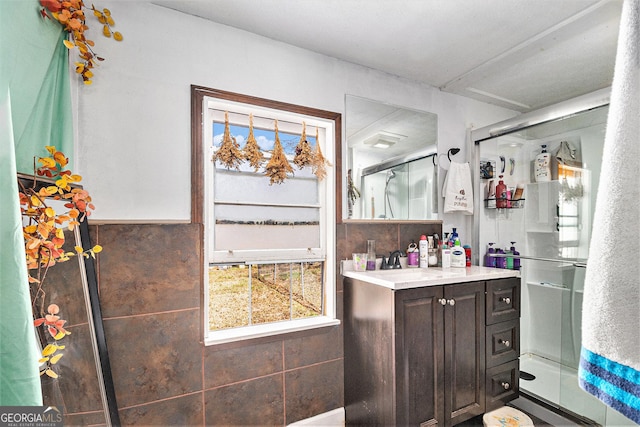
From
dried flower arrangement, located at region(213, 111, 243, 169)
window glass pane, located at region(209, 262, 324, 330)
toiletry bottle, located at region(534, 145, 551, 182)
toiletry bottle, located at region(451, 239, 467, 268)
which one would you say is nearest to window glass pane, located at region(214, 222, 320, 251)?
window glass pane, located at region(209, 262, 324, 330)

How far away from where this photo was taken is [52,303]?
0.98 meters

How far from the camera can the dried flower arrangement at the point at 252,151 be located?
68.0 inches

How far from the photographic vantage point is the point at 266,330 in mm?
1694

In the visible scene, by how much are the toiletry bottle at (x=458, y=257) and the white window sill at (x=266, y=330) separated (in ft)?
3.10

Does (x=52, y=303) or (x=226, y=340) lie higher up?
(x=52, y=303)

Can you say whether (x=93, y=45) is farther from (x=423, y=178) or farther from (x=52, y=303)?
(x=423, y=178)

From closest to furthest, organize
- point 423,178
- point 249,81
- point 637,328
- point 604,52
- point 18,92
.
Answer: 1. point 637,328
2. point 18,92
3. point 249,81
4. point 604,52
5. point 423,178

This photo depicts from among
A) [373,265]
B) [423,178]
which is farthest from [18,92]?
[423,178]

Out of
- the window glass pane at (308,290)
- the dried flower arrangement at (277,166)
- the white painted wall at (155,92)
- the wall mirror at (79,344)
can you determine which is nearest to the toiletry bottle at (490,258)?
the window glass pane at (308,290)

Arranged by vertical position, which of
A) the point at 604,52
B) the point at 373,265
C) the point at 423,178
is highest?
the point at 604,52

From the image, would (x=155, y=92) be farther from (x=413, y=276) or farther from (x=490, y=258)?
(x=490, y=258)

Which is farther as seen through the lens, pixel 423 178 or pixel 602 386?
pixel 423 178

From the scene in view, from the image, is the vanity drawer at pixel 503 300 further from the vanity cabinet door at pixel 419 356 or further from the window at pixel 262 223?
the window at pixel 262 223

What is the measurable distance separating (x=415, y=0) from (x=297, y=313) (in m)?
1.84
